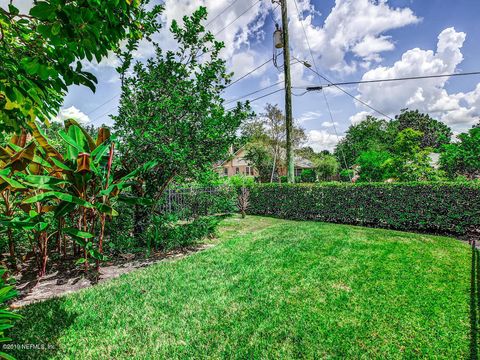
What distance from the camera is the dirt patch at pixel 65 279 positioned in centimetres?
348

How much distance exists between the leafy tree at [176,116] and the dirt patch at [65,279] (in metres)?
0.94

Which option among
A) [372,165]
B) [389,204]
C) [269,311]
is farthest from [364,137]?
[269,311]

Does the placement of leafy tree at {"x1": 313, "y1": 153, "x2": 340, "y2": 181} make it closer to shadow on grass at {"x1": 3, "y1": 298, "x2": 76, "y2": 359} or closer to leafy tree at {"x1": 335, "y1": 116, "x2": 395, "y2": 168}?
leafy tree at {"x1": 335, "y1": 116, "x2": 395, "y2": 168}

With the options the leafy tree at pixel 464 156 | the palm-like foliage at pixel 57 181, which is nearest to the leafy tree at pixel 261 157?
the leafy tree at pixel 464 156

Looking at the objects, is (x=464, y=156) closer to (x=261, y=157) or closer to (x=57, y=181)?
(x=57, y=181)

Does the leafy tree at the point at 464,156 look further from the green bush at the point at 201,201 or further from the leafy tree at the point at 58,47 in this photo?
the leafy tree at the point at 58,47

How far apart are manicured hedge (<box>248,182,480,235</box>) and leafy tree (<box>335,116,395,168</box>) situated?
106 feet

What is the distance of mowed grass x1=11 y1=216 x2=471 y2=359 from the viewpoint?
2.34 m

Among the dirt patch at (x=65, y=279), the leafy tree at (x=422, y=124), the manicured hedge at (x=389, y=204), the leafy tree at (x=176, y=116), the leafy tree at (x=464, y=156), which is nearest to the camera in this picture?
the dirt patch at (x=65, y=279)

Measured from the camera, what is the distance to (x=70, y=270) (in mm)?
4359

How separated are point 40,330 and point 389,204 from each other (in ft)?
31.7

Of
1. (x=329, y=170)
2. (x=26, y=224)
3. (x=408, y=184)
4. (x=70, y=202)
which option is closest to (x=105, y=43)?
(x=70, y=202)

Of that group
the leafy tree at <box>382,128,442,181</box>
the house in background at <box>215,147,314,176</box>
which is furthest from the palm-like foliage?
the house in background at <box>215,147,314,176</box>

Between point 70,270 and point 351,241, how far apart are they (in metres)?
6.25
